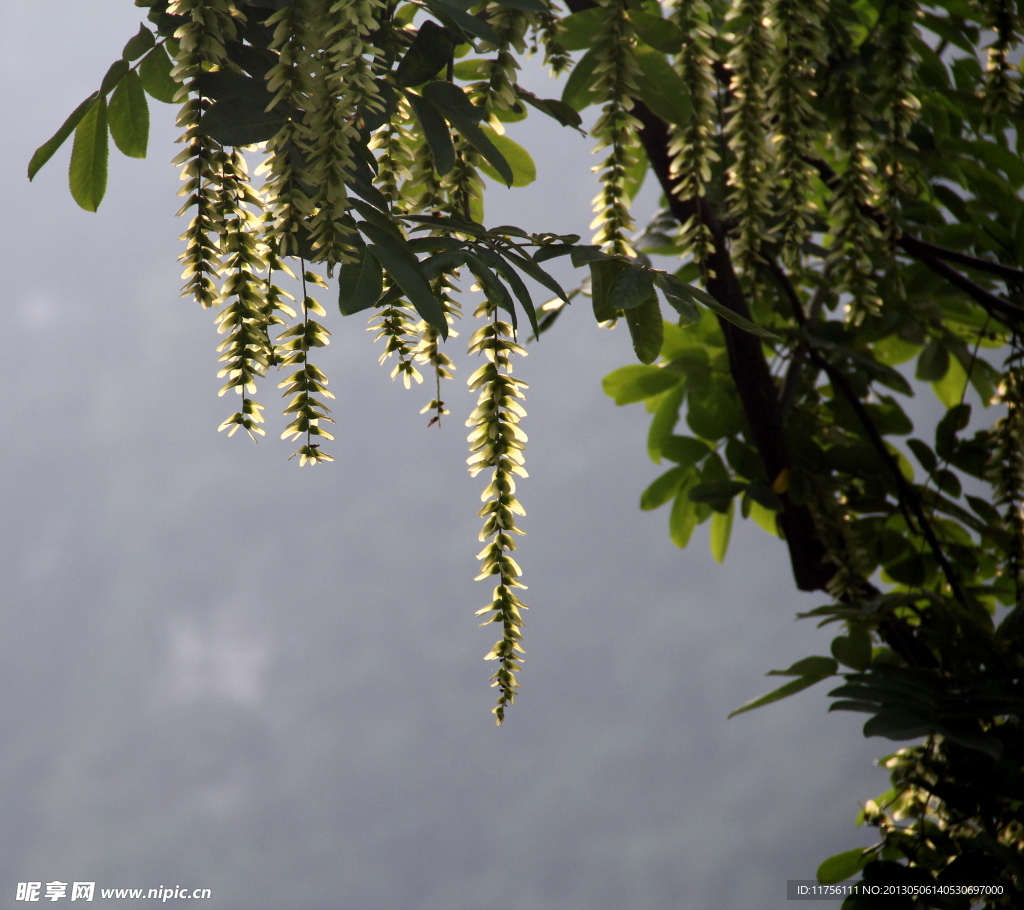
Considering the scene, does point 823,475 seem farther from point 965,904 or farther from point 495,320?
point 495,320

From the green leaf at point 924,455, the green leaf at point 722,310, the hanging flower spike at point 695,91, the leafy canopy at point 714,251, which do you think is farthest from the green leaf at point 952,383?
the green leaf at point 722,310

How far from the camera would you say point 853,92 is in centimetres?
72

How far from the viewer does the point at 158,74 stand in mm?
481

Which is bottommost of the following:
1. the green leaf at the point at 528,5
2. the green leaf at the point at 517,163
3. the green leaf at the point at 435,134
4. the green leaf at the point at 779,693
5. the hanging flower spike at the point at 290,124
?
the green leaf at the point at 779,693

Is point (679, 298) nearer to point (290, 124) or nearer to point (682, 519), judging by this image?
point (290, 124)

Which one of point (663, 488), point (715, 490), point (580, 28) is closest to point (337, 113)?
point (580, 28)

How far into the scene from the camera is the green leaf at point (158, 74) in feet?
1.57

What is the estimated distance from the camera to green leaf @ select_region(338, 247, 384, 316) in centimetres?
37

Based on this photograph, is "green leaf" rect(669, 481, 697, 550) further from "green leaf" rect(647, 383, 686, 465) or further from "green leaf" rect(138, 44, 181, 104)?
"green leaf" rect(138, 44, 181, 104)

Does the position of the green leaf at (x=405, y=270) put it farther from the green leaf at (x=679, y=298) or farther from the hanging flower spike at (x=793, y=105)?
the hanging flower spike at (x=793, y=105)

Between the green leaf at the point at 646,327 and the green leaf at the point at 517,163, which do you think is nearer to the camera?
the green leaf at the point at 646,327

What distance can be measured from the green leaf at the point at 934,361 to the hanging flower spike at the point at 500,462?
0.83 meters

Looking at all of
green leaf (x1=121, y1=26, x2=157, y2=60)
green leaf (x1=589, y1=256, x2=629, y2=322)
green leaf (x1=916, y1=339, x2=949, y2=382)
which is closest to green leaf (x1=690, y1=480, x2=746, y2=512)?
green leaf (x1=916, y1=339, x2=949, y2=382)

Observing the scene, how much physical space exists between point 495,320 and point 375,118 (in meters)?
0.10
